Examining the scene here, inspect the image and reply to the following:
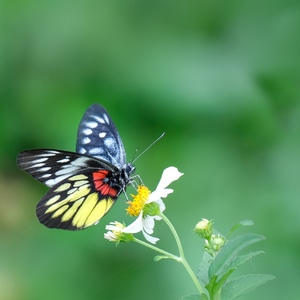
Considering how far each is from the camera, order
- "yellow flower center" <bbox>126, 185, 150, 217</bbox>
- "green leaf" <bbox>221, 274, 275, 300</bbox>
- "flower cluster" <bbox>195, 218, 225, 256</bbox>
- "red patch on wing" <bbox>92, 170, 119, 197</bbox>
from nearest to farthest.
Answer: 1. "green leaf" <bbox>221, 274, 275, 300</bbox>
2. "flower cluster" <bbox>195, 218, 225, 256</bbox>
3. "yellow flower center" <bbox>126, 185, 150, 217</bbox>
4. "red patch on wing" <bbox>92, 170, 119, 197</bbox>

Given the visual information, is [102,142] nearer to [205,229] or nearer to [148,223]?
[148,223]

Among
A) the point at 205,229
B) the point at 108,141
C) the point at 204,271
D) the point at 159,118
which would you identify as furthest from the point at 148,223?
the point at 159,118

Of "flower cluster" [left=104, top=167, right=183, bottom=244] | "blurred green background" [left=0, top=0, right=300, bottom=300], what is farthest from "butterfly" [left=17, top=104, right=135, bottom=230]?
"blurred green background" [left=0, top=0, right=300, bottom=300]

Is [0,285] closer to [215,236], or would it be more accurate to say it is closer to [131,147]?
[131,147]

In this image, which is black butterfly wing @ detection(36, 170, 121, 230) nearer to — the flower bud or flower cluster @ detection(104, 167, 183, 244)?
flower cluster @ detection(104, 167, 183, 244)

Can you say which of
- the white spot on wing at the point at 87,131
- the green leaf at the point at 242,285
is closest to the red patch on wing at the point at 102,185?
the white spot on wing at the point at 87,131

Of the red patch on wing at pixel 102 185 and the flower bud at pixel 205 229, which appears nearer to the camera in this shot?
the flower bud at pixel 205 229

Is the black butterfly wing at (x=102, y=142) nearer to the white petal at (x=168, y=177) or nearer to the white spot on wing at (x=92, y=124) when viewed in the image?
the white spot on wing at (x=92, y=124)

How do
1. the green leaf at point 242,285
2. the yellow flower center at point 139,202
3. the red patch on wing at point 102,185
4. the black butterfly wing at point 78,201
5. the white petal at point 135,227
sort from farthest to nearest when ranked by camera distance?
the red patch on wing at point 102,185
the black butterfly wing at point 78,201
the yellow flower center at point 139,202
the white petal at point 135,227
the green leaf at point 242,285

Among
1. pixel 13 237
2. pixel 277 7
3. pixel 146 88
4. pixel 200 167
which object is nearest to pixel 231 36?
pixel 277 7
